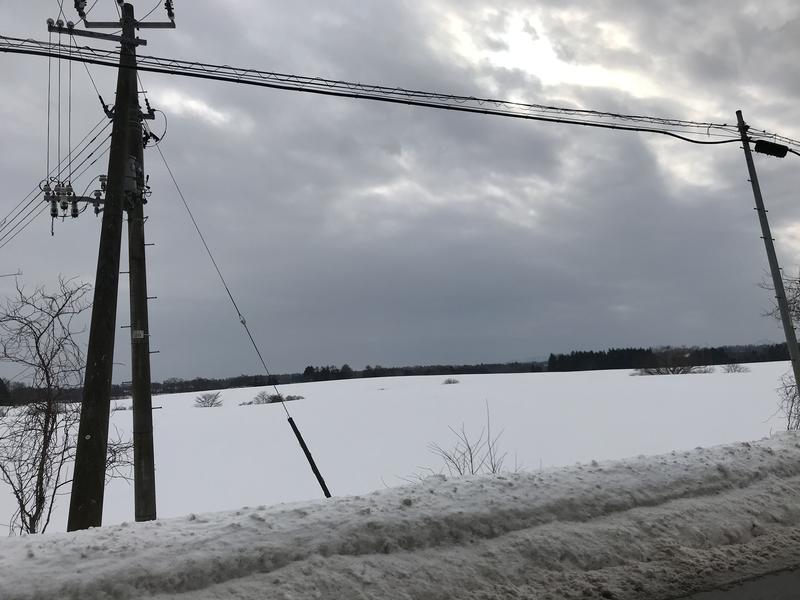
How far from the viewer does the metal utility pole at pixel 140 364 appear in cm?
823

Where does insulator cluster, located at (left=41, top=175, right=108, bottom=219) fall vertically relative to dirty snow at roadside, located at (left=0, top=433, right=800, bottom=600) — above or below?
above

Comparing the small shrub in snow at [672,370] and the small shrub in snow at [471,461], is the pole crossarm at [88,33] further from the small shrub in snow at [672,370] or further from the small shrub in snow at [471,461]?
the small shrub in snow at [672,370]

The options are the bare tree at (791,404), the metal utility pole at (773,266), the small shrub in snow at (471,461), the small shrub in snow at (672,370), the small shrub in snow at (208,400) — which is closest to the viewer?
the small shrub in snow at (471,461)

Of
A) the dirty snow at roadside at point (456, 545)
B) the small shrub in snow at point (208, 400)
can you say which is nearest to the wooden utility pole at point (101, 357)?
the dirty snow at roadside at point (456, 545)

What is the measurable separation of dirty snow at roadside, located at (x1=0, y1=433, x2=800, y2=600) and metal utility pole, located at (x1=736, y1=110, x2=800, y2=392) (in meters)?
6.08

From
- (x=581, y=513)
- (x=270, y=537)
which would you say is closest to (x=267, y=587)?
(x=270, y=537)

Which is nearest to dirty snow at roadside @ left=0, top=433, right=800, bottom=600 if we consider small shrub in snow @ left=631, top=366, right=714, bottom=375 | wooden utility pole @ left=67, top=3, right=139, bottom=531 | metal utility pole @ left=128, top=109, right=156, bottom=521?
wooden utility pole @ left=67, top=3, right=139, bottom=531

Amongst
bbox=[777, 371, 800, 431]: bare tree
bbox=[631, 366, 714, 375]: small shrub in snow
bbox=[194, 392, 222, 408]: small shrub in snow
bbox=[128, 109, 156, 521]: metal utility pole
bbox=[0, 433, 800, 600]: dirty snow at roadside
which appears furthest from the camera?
bbox=[631, 366, 714, 375]: small shrub in snow

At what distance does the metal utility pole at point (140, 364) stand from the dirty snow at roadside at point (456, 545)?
4.17 metres

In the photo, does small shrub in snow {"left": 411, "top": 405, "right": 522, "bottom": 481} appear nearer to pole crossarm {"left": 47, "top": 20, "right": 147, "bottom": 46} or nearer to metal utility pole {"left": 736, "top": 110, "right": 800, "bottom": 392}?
metal utility pole {"left": 736, "top": 110, "right": 800, "bottom": 392}

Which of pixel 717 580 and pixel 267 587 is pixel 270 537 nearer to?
pixel 267 587

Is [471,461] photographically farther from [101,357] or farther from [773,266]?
[773,266]

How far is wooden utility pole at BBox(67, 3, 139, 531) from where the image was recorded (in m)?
6.82

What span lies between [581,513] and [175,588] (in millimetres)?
3375
